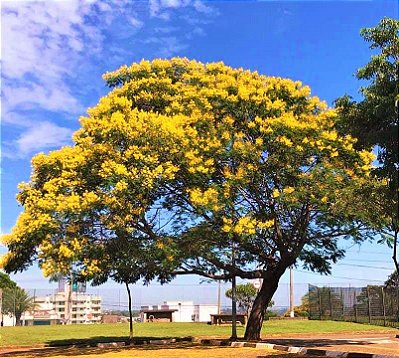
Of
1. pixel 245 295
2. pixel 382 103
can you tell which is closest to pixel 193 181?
pixel 382 103

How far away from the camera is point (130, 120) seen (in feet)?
53.3

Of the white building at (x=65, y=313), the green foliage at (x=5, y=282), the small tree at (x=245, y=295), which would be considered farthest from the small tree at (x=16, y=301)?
the small tree at (x=245, y=295)

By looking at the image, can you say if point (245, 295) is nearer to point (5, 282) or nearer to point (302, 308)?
point (302, 308)

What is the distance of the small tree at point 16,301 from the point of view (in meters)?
43.4

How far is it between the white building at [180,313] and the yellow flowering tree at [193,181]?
61.1 ft

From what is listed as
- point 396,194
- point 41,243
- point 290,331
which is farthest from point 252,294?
point 396,194

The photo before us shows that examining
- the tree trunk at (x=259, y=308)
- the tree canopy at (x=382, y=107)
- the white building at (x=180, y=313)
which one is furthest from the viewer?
the white building at (x=180, y=313)

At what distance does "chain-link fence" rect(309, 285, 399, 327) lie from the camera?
31.4 metres

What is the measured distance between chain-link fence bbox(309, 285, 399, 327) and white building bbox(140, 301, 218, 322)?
741 cm

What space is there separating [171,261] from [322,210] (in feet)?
15.2

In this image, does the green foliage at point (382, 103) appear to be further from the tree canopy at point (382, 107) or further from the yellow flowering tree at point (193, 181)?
the yellow flowering tree at point (193, 181)

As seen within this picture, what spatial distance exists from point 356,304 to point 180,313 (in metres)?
17.6

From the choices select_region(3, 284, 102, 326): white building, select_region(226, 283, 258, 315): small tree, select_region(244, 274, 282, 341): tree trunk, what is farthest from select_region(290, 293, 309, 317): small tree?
select_region(244, 274, 282, 341): tree trunk

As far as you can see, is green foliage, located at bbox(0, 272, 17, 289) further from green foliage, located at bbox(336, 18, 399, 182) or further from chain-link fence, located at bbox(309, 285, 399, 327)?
green foliage, located at bbox(336, 18, 399, 182)
